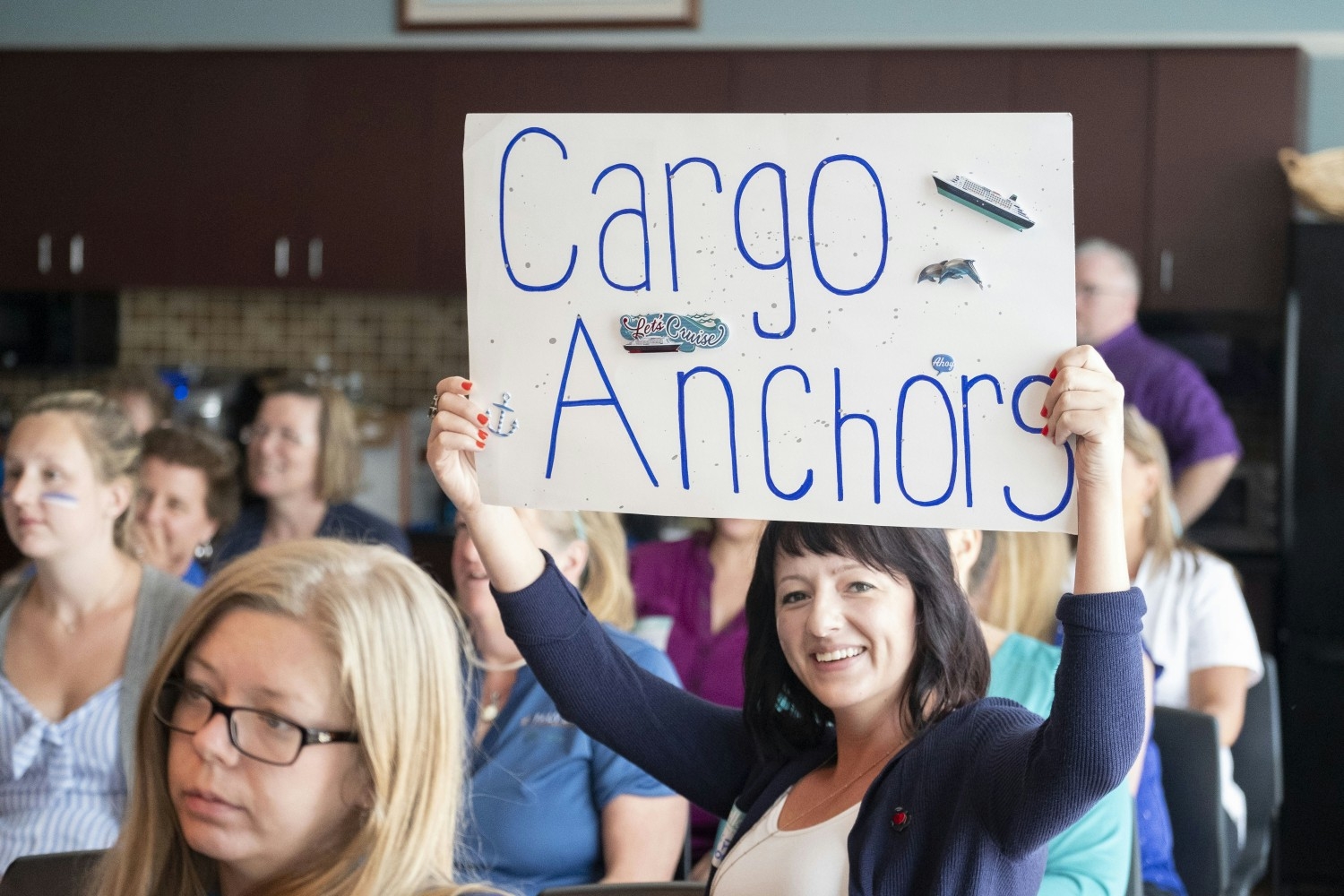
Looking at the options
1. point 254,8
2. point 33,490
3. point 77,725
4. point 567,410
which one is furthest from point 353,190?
point 567,410

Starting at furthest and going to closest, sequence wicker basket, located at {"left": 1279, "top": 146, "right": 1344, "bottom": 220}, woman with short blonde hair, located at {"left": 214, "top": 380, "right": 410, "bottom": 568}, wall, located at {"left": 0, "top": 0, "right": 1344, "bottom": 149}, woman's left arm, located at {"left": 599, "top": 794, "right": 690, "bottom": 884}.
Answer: wall, located at {"left": 0, "top": 0, "right": 1344, "bottom": 149} → wicker basket, located at {"left": 1279, "top": 146, "right": 1344, "bottom": 220} → woman with short blonde hair, located at {"left": 214, "top": 380, "right": 410, "bottom": 568} → woman's left arm, located at {"left": 599, "top": 794, "right": 690, "bottom": 884}

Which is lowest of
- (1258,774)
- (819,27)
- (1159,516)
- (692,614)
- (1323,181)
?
(1258,774)

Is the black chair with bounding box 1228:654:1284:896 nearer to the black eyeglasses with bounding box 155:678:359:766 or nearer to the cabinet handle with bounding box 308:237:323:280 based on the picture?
the black eyeglasses with bounding box 155:678:359:766

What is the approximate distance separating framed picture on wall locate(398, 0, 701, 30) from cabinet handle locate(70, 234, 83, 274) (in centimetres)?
141

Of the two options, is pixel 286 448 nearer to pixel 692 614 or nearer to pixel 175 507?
pixel 175 507

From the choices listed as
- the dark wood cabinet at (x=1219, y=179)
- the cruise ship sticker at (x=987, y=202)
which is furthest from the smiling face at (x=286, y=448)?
the cruise ship sticker at (x=987, y=202)

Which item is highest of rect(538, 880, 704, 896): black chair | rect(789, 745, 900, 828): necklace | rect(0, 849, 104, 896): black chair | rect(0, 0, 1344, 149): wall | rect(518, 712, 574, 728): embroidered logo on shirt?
rect(0, 0, 1344, 149): wall

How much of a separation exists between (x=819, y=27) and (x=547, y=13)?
0.91 meters

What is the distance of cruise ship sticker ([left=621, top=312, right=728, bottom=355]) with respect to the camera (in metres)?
1.19

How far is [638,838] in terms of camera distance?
6.08 ft

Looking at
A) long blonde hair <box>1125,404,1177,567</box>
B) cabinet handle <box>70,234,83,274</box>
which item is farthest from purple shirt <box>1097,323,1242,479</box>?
cabinet handle <box>70,234,83,274</box>

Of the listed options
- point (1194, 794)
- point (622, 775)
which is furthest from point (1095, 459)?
point (1194, 794)

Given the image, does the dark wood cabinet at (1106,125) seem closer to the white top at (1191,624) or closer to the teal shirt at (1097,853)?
the white top at (1191,624)

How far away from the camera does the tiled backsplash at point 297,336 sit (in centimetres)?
524
